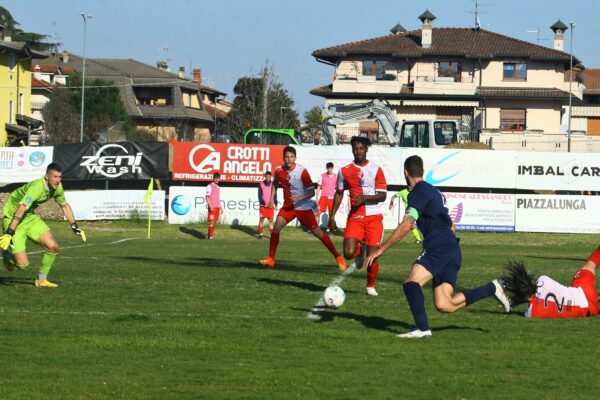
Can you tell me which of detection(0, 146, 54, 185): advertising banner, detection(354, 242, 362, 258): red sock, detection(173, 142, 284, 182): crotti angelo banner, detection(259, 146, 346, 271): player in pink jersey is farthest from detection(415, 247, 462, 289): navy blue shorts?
detection(0, 146, 54, 185): advertising banner

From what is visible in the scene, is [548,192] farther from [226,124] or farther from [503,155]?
[226,124]

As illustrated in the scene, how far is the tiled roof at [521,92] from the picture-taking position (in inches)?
2926

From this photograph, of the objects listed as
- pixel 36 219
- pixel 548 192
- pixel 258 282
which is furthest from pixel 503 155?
pixel 36 219

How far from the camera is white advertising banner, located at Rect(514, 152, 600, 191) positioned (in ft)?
119

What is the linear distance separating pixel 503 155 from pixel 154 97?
70813 mm

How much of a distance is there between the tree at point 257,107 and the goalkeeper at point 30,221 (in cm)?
6551

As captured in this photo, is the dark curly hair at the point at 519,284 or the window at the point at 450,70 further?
the window at the point at 450,70

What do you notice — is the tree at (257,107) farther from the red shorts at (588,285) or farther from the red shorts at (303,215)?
the red shorts at (588,285)

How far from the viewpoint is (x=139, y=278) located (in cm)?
1731

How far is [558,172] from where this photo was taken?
119 ft

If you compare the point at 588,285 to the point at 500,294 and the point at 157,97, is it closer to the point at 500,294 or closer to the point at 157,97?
the point at 500,294

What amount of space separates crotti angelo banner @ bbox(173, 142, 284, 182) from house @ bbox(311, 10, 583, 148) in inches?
1470

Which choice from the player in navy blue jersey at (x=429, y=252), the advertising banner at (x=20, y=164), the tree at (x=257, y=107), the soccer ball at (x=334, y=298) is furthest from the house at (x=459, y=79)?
the player in navy blue jersey at (x=429, y=252)

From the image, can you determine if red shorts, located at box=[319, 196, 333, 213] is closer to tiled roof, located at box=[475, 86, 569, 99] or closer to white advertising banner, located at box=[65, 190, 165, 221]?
white advertising banner, located at box=[65, 190, 165, 221]
